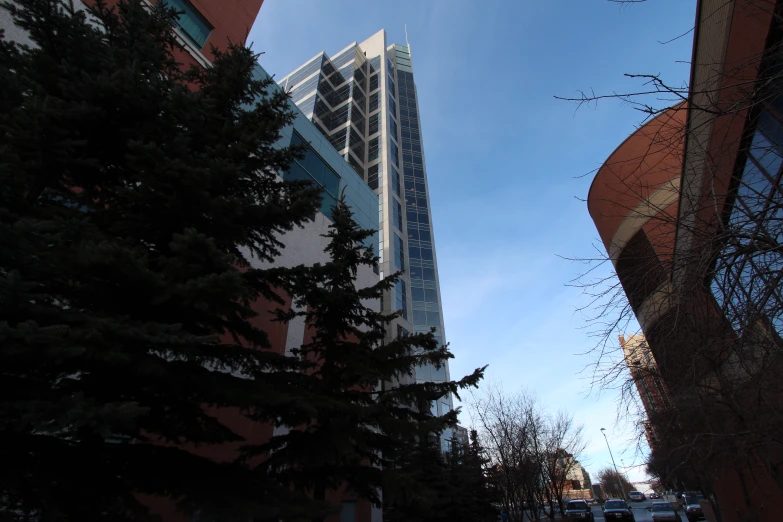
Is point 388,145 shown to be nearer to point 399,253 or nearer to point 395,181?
point 395,181

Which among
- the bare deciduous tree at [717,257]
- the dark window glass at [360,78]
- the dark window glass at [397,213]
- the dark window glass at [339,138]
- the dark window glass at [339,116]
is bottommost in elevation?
the bare deciduous tree at [717,257]

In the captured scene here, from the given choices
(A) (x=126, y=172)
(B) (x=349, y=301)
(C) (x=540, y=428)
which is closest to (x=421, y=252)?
(C) (x=540, y=428)

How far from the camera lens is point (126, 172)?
18.7ft

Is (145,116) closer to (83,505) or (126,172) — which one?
(126,172)

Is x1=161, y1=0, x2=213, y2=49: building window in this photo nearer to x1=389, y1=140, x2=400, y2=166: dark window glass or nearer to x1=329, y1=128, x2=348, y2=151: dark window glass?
x1=329, y1=128, x2=348, y2=151: dark window glass

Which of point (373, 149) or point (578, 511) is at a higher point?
point (373, 149)

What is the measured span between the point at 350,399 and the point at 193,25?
49.6 feet

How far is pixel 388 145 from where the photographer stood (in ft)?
149

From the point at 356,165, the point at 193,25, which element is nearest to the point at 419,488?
the point at 193,25

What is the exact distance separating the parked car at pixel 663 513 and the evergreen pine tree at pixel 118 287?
26152 millimetres

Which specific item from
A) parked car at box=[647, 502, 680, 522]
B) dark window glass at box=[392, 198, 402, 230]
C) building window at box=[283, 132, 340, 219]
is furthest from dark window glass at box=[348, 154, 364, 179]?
parked car at box=[647, 502, 680, 522]

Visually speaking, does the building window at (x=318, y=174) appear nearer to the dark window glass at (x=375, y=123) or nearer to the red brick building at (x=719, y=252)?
the red brick building at (x=719, y=252)

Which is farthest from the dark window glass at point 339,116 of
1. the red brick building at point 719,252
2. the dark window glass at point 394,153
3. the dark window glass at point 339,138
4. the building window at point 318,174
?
the red brick building at point 719,252

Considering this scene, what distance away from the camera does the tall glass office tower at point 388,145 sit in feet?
119
